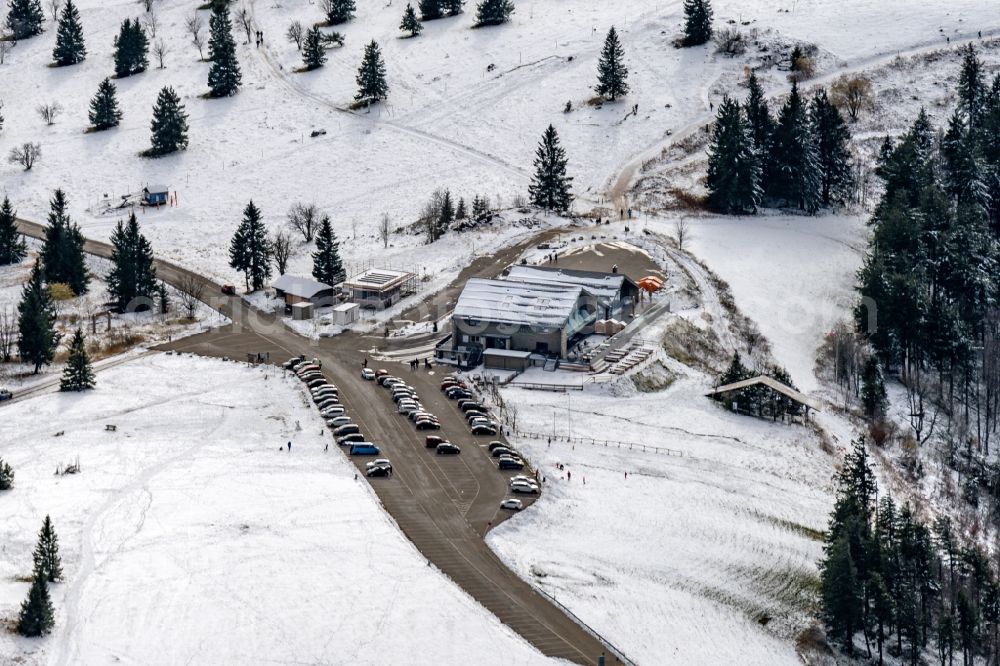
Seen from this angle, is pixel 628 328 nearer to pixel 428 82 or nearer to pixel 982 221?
pixel 982 221

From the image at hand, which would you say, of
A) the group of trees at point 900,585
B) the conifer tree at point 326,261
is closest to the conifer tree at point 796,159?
the conifer tree at point 326,261

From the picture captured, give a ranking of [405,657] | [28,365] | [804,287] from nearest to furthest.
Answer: [405,657] < [28,365] < [804,287]

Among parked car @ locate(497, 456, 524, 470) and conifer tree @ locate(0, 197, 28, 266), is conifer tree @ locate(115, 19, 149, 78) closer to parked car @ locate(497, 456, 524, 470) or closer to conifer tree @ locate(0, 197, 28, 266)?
conifer tree @ locate(0, 197, 28, 266)

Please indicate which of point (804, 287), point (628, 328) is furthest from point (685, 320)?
point (804, 287)

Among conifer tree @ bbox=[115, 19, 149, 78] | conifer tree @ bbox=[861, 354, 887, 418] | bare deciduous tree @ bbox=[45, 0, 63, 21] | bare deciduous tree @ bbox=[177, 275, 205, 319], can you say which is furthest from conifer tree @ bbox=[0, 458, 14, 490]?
bare deciduous tree @ bbox=[45, 0, 63, 21]

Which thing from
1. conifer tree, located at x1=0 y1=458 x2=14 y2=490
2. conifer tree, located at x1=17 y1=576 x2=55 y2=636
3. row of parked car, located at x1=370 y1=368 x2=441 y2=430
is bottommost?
row of parked car, located at x1=370 y1=368 x2=441 y2=430

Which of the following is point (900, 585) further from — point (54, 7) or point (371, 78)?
point (54, 7)

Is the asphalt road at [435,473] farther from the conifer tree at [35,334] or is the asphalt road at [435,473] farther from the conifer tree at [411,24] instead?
the conifer tree at [411,24]
